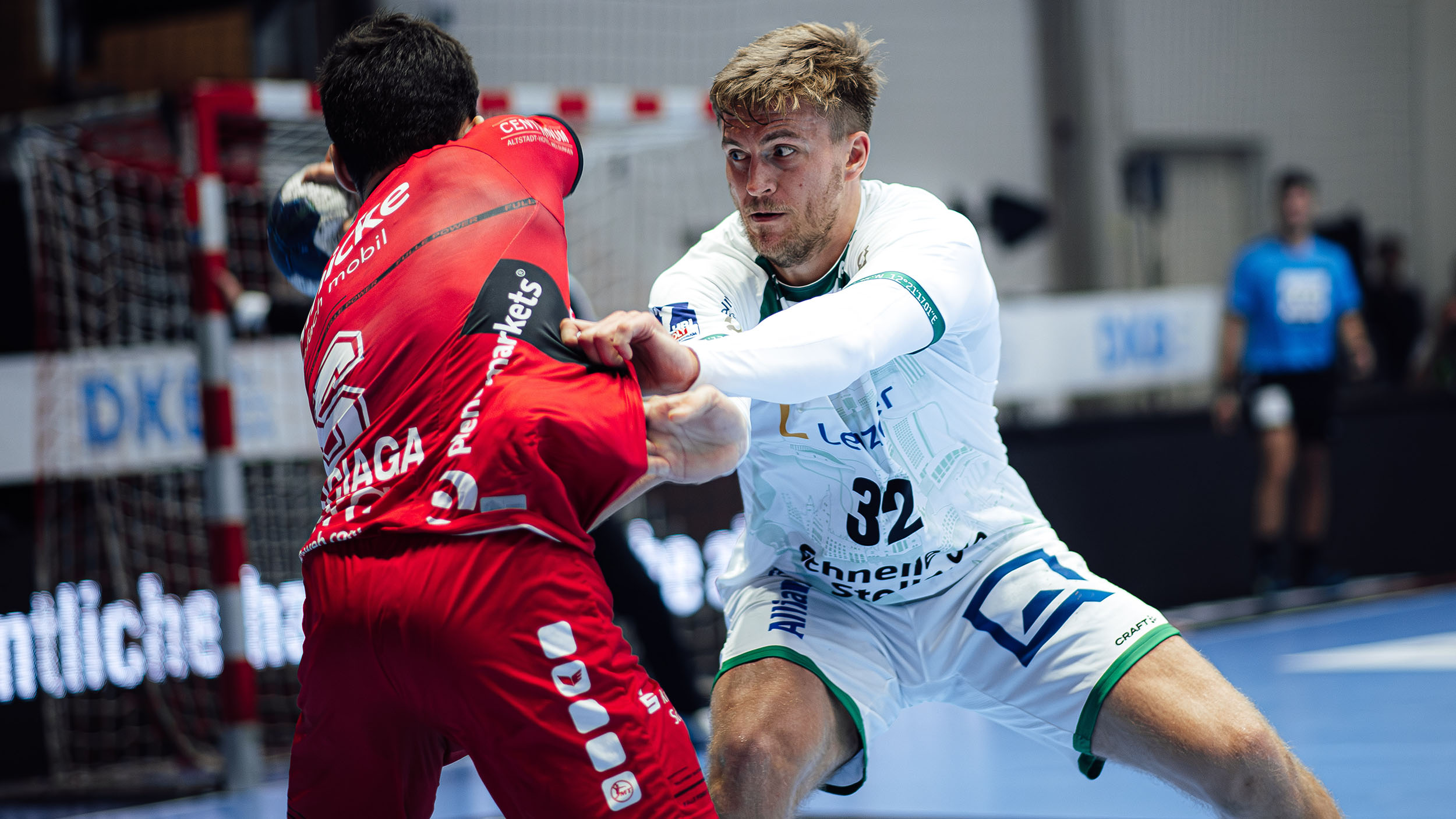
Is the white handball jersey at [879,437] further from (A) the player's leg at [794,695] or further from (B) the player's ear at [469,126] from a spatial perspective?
(B) the player's ear at [469,126]

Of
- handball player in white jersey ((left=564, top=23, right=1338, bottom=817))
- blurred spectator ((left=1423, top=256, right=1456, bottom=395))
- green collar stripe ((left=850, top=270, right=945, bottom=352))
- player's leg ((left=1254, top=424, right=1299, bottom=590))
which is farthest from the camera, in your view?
blurred spectator ((left=1423, top=256, right=1456, bottom=395))

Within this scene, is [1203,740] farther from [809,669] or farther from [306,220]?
[306,220]

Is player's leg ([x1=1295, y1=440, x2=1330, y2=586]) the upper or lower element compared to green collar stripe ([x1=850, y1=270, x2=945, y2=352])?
lower

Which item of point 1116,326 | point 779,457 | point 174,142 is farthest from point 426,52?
point 1116,326

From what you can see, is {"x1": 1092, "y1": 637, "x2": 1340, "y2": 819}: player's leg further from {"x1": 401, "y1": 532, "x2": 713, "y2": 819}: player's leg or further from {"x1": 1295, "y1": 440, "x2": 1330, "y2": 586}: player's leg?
{"x1": 1295, "y1": 440, "x2": 1330, "y2": 586}: player's leg

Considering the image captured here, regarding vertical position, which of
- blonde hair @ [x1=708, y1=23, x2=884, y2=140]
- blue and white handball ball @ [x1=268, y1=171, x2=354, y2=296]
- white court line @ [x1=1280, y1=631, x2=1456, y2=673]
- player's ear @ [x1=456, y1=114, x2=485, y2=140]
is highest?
blonde hair @ [x1=708, y1=23, x2=884, y2=140]

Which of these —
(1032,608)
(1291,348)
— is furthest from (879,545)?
(1291,348)

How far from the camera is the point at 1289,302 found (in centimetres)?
767

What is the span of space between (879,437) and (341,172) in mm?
1144

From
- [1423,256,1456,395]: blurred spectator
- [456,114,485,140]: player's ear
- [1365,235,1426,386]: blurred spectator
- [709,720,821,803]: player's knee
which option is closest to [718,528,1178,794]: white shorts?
[709,720,821,803]: player's knee

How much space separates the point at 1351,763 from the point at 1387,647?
2.28m

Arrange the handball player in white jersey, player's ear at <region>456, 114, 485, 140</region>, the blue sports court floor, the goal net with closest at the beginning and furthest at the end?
player's ear at <region>456, 114, 485, 140</region>, the handball player in white jersey, the blue sports court floor, the goal net

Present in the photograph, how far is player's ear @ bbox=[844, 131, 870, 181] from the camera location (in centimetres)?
273

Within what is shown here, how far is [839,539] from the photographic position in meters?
2.78
